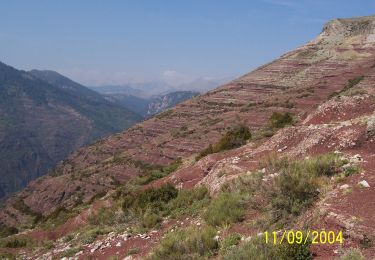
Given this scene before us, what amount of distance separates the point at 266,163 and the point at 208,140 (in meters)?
45.0

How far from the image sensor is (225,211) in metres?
12.3

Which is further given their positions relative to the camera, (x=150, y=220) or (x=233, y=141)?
(x=233, y=141)

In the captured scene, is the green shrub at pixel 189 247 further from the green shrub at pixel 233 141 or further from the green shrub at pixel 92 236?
the green shrub at pixel 233 141

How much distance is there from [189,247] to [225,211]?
217cm

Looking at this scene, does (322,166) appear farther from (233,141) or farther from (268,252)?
(233,141)

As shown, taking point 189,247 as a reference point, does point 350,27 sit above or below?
above

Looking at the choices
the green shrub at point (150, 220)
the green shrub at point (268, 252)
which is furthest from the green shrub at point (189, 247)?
the green shrub at point (150, 220)

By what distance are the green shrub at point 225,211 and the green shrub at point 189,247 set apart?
39.7 inches

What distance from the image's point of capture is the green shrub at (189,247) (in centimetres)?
1021

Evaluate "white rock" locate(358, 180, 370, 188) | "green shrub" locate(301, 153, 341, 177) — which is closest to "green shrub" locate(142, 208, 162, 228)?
"green shrub" locate(301, 153, 341, 177)

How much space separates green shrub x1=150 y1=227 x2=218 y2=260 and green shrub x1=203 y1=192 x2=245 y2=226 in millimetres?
1009

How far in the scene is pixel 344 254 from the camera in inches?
308

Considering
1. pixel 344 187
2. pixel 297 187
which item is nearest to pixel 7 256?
pixel 297 187

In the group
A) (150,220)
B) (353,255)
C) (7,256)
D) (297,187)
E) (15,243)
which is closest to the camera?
(353,255)
